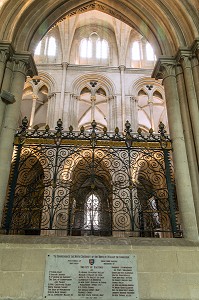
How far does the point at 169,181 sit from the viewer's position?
5598 mm

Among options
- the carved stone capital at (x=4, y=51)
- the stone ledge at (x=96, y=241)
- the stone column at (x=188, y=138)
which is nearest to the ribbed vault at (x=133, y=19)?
the carved stone capital at (x=4, y=51)

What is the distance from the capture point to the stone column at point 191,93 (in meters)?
5.60

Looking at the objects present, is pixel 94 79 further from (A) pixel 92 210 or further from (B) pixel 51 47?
(A) pixel 92 210

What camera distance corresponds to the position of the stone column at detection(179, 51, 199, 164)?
5602mm

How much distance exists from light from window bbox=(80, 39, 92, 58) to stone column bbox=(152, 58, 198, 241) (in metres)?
14.4

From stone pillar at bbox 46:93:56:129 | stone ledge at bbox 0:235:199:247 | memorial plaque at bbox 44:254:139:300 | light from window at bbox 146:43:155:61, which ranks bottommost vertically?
memorial plaque at bbox 44:254:139:300

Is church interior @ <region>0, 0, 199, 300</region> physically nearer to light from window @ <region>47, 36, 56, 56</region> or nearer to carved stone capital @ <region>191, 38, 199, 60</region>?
carved stone capital @ <region>191, 38, 199, 60</region>

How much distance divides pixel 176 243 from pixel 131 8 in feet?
20.9

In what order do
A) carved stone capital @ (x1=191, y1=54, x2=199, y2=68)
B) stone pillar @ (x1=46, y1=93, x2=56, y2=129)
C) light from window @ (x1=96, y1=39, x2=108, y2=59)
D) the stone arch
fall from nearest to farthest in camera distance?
carved stone capital @ (x1=191, y1=54, x2=199, y2=68) → stone pillar @ (x1=46, y1=93, x2=56, y2=129) → the stone arch → light from window @ (x1=96, y1=39, x2=108, y2=59)

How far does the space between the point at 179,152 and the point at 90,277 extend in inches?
118

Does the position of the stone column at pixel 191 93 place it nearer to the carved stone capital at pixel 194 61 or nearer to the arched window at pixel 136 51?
the carved stone capital at pixel 194 61

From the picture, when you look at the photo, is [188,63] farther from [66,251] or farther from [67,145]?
[66,251]

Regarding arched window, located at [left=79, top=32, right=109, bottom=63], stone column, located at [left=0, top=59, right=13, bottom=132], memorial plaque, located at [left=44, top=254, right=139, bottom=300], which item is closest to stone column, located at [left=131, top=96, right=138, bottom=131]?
arched window, located at [left=79, top=32, right=109, bottom=63]

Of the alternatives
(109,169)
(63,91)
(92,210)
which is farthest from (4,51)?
(63,91)
